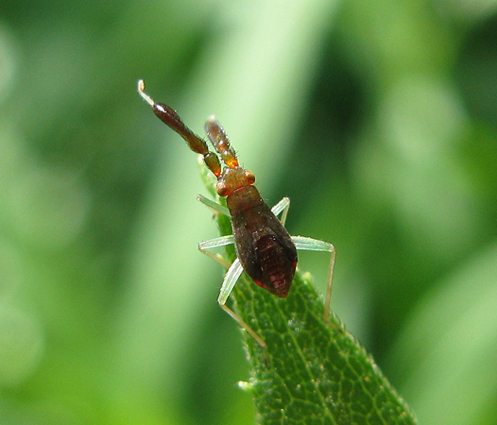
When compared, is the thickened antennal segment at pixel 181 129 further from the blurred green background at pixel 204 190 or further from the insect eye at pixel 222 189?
the blurred green background at pixel 204 190

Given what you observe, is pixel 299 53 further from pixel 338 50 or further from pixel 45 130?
pixel 45 130

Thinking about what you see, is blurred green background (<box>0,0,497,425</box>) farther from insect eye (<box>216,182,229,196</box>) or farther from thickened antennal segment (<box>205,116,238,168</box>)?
insect eye (<box>216,182,229,196</box>)

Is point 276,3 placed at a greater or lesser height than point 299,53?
greater

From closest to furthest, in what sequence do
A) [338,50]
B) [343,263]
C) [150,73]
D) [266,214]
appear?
[266,214] → [343,263] → [338,50] → [150,73]

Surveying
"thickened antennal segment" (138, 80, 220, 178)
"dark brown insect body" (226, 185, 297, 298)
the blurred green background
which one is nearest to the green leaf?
"dark brown insect body" (226, 185, 297, 298)

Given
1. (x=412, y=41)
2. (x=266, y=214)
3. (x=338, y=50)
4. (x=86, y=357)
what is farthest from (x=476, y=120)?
(x=86, y=357)

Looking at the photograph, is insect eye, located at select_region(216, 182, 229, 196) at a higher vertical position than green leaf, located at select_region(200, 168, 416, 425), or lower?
higher
